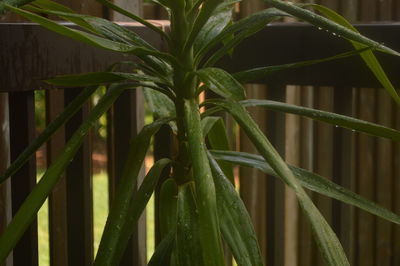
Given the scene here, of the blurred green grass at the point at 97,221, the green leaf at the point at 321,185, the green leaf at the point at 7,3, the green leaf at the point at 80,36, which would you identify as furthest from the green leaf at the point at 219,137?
the blurred green grass at the point at 97,221

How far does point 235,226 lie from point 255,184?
6.08ft

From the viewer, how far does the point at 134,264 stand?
1869mm

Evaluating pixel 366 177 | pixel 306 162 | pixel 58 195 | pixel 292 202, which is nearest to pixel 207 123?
pixel 58 195

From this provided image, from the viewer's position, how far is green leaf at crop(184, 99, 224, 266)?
95 cm

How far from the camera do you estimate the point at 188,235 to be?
1108 mm

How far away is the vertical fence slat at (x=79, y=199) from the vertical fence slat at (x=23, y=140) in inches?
6.2

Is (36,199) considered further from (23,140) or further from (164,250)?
(23,140)

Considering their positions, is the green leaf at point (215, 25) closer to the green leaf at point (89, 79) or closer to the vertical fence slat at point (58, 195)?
the green leaf at point (89, 79)

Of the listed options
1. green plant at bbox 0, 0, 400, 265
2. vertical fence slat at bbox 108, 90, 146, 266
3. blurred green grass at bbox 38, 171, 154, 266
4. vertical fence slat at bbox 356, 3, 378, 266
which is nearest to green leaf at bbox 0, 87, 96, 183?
green plant at bbox 0, 0, 400, 265

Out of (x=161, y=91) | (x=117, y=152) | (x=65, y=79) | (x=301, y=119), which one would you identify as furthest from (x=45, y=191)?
(x=301, y=119)

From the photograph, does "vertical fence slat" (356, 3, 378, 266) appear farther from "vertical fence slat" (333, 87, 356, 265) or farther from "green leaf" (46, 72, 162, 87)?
"green leaf" (46, 72, 162, 87)

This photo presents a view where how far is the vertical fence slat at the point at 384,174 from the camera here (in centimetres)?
321

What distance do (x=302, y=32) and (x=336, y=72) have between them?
11 cm

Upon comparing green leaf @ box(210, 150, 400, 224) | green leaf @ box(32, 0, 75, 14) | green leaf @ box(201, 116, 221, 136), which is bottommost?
green leaf @ box(210, 150, 400, 224)
